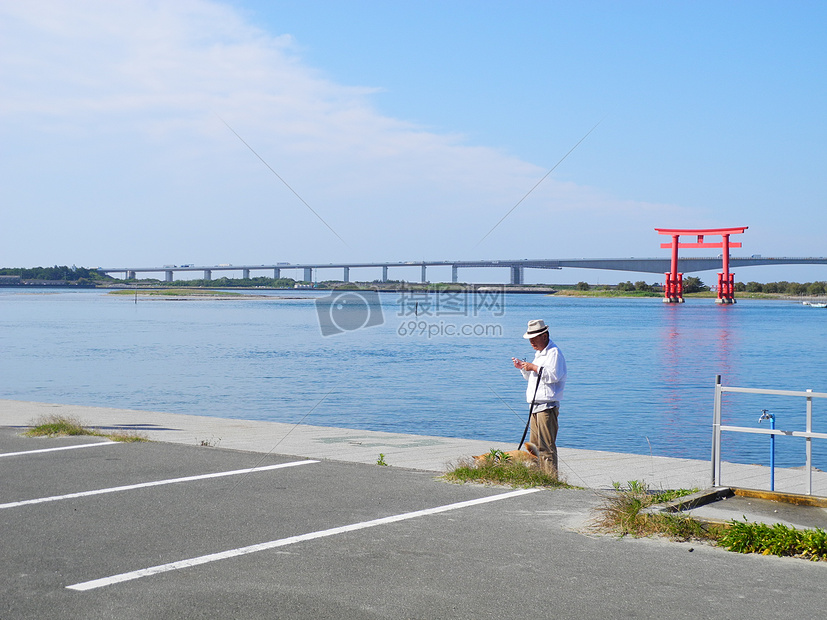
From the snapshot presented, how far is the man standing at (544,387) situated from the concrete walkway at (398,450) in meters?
0.72

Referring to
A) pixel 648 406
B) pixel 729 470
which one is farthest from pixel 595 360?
pixel 729 470

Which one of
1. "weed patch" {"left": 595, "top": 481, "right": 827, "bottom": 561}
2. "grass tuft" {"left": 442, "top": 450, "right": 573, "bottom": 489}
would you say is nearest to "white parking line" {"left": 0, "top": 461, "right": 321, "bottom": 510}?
"grass tuft" {"left": 442, "top": 450, "right": 573, "bottom": 489}

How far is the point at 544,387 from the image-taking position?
9125mm

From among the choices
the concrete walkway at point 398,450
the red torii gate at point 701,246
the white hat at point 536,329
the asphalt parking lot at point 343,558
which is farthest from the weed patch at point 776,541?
the red torii gate at point 701,246

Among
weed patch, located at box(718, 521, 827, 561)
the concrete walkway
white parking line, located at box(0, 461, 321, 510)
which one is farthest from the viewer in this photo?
the concrete walkway

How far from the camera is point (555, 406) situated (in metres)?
9.30

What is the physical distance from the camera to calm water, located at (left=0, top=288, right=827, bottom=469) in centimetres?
2286

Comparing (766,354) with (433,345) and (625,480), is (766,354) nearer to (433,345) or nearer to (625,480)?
(433,345)

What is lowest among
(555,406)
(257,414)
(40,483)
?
(257,414)

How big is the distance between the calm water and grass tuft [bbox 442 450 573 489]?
984cm

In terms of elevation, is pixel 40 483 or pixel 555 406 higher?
pixel 555 406

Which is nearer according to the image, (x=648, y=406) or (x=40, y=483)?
(x=40, y=483)

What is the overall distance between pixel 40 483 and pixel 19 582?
12.4 feet

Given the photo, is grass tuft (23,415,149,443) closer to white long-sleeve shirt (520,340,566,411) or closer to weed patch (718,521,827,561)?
white long-sleeve shirt (520,340,566,411)
